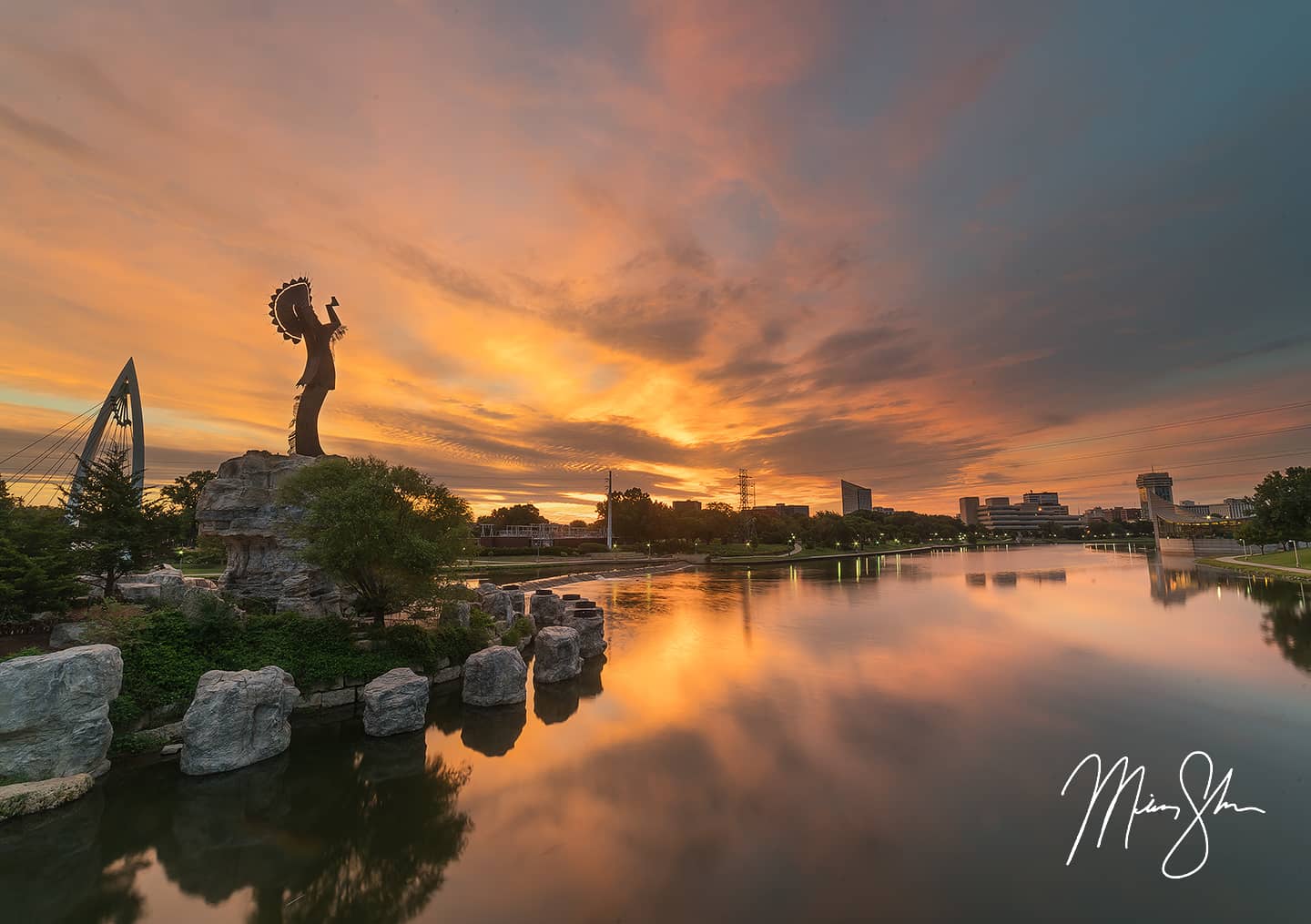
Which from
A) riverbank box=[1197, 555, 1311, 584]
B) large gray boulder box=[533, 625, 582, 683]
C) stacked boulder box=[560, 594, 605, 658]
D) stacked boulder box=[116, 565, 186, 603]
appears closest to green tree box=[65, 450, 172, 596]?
stacked boulder box=[116, 565, 186, 603]

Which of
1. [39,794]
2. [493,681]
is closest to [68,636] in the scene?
[39,794]

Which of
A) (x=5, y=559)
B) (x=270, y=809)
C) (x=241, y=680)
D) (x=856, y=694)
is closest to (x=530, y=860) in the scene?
(x=270, y=809)

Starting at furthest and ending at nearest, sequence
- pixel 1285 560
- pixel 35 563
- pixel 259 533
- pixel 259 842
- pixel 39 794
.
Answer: pixel 1285 560 → pixel 259 533 → pixel 35 563 → pixel 39 794 → pixel 259 842

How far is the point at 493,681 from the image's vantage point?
1897cm

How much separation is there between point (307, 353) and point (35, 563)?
15086mm

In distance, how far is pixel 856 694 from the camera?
20.1 meters

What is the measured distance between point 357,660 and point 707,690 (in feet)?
46.7

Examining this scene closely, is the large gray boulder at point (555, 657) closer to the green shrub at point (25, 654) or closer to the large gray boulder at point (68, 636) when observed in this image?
the large gray boulder at point (68, 636)

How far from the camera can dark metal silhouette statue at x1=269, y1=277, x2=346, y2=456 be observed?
88.1ft

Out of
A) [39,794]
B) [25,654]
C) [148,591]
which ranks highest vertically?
[148,591]

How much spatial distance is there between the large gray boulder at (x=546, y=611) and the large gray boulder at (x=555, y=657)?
828 centimetres

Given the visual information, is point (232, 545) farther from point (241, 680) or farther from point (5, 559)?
point (241, 680)

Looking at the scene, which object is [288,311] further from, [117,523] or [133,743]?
[133,743]

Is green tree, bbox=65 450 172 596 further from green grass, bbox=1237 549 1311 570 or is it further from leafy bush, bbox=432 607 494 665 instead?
green grass, bbox=1237 549 1311 570
